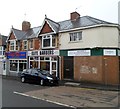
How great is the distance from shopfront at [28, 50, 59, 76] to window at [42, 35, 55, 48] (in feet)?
2.62

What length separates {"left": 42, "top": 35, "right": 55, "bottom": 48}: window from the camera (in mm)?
25047

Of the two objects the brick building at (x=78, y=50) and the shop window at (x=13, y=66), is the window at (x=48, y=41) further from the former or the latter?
the shop window at (x=13, y=66)

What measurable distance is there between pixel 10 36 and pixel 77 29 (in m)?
14.4

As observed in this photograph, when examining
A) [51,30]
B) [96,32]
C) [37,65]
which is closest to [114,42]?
[96,32]

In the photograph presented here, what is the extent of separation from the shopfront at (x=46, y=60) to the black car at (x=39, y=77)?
4.54 m

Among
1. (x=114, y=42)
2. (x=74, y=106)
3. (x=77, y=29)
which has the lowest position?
(x=74, y=106)

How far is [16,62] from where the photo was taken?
30953 mm

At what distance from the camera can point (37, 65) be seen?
1065 inches

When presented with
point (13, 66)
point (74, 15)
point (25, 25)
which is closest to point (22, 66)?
point (13, 66)

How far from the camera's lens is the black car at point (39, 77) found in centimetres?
1866

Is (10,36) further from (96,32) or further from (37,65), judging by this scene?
(96,32)

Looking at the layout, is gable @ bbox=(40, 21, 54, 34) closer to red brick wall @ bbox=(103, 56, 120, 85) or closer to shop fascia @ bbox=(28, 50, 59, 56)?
shop fascia @ bbox=(28, 50, 59, 56)

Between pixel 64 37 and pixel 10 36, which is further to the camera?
pixel 10 36

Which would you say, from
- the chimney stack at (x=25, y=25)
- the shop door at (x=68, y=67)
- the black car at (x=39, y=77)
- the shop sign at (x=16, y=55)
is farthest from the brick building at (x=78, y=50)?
the chimney stack at (x=25, y=25)
